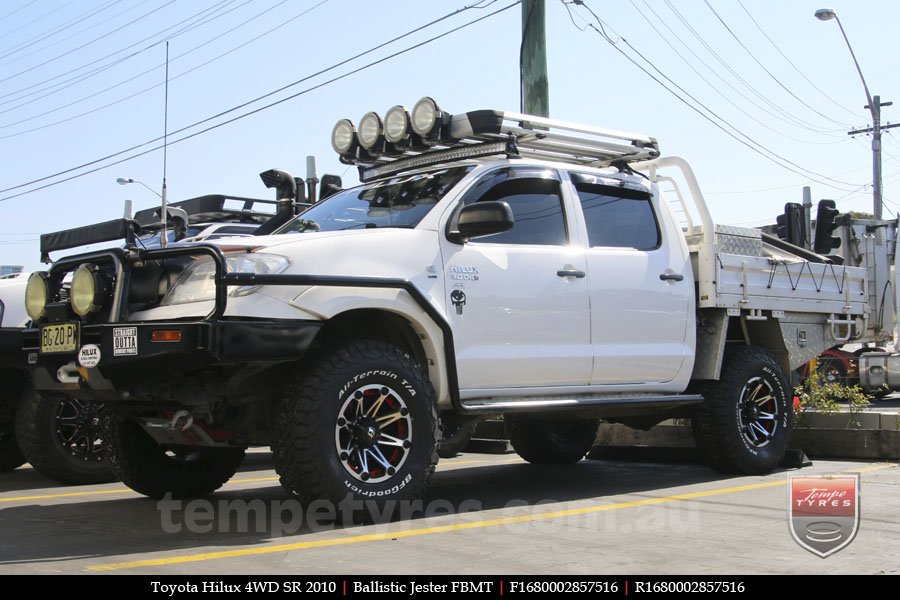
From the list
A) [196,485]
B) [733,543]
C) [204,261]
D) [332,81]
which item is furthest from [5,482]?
[332,81]

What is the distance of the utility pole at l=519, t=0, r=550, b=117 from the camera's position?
1327 centimetres

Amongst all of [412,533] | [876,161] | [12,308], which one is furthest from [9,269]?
[876,161]

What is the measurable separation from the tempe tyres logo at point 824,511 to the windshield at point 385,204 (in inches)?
103

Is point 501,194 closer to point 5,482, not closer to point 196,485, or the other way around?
point 196,485

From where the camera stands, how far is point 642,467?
8469 mm

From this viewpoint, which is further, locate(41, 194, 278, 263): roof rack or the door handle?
locate(41, 194, 278, 263): roof rack

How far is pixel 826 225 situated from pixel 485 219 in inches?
256

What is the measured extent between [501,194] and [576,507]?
6.28ft

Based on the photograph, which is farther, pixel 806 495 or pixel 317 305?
pixel 806 495

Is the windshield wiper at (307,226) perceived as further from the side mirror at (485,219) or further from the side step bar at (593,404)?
the side step bar at (593,404)

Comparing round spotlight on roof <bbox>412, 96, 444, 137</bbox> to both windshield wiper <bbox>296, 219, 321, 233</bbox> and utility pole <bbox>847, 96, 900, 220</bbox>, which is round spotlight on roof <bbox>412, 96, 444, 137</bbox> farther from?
utility pole <bbox>847, 96, 900, 220</bbox>

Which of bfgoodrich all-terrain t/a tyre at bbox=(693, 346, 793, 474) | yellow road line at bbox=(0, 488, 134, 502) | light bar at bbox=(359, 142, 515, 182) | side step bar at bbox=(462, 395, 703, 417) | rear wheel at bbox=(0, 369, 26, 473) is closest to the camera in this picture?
side step bar at bbox=(462, 395, 703, 417)

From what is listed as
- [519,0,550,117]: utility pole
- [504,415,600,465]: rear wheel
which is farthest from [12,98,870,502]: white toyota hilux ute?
[519,0,550,117]: utility pole

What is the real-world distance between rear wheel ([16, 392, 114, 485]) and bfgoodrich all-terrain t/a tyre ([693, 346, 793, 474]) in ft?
13.8
